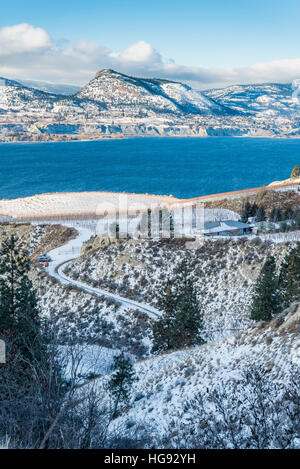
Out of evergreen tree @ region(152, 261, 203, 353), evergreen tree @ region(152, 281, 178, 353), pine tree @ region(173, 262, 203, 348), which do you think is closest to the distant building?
evergreen tree @ region(152, 281, 178, 353)

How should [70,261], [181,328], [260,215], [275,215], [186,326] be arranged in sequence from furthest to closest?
[260,215], [275,215], [70,261], [186,326], [181,328]

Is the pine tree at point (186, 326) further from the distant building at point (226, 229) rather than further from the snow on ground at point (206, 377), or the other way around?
the distant building at point (226, 229)

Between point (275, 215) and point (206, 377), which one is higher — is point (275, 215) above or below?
above

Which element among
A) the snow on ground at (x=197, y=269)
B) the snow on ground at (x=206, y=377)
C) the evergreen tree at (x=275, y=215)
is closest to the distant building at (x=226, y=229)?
the snow on ground at (x=197, y=269)

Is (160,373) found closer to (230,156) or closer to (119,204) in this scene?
(119,204)

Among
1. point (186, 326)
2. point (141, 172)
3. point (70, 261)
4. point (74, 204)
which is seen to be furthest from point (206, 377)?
point (141, 172)

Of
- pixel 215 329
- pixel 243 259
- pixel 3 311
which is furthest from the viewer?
pixel 243 259

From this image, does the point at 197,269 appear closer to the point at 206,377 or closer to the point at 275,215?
the point at 275,215

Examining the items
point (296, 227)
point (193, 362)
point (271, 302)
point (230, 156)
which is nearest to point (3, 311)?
point (193, 362)
